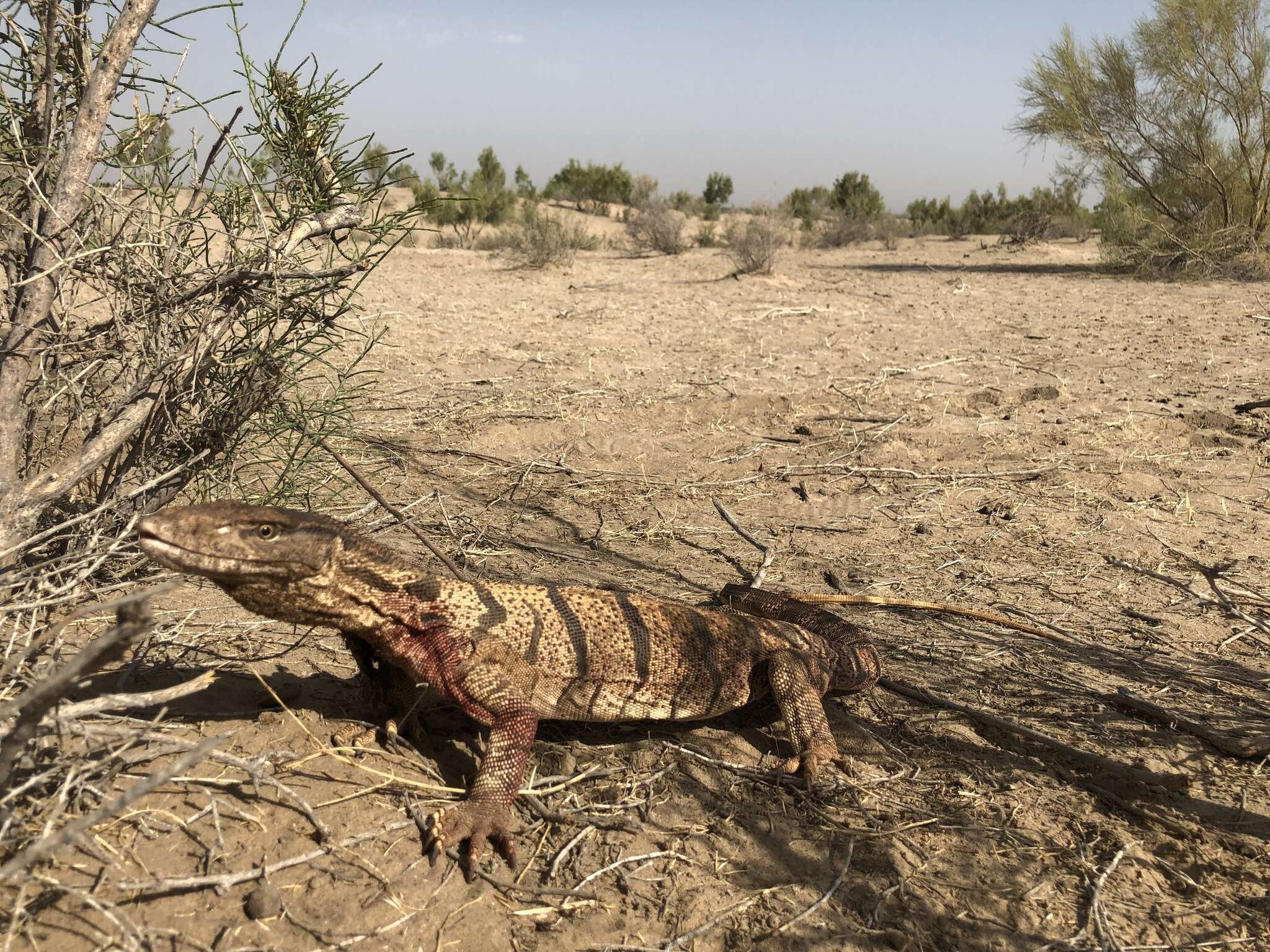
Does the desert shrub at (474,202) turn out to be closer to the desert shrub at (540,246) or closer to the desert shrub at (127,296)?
the desert shrub at (540,246)

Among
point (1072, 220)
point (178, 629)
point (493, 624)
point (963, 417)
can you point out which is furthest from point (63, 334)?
point (1072, 220)

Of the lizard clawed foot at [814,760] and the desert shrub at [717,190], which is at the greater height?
the desert shrub at [717,190]

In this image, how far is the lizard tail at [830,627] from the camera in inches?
168

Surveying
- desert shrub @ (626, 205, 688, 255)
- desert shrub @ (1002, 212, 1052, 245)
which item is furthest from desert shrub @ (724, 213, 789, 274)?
desert shrub @ (1002, 212, 1052, 245)

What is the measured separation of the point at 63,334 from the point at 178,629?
1357mm

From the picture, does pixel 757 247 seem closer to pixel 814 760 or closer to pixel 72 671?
pixel 814 760

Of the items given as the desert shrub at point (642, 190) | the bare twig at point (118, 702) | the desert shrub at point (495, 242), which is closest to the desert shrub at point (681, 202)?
the desert shrub at point (642, 190)

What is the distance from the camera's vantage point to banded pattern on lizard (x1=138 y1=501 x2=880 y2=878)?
9.89 ft

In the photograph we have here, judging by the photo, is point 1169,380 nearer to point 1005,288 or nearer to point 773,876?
point 1005,288

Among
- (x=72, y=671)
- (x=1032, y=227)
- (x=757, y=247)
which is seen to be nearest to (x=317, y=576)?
(x=72, y=671)

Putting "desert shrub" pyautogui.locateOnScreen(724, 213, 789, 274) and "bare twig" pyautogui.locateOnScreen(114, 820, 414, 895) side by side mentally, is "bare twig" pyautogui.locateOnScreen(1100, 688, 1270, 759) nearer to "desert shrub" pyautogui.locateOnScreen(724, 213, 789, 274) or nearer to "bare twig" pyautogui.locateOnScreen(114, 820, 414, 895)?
"bare twig" pyautogui.locateOnScreen(114, 820, 414, 895)

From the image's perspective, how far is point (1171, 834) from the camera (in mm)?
3344

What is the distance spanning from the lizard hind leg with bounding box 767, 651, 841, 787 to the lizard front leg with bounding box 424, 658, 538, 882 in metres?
1.17

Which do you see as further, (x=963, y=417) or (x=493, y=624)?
(x=963, y=417)
